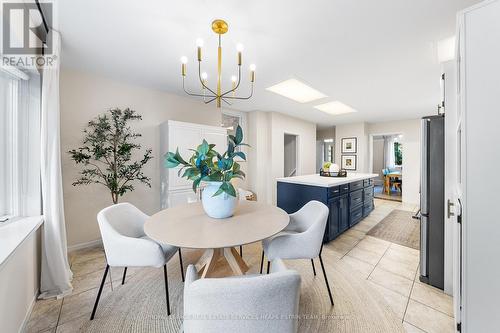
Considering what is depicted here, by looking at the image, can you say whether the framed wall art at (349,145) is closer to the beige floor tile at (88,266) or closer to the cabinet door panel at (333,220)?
the cabinet door panel at (333,220)

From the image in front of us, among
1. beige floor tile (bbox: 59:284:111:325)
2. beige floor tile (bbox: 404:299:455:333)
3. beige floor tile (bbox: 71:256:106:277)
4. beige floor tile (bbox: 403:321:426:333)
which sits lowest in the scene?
beige floor tile (bbox: 403:321:426:333)

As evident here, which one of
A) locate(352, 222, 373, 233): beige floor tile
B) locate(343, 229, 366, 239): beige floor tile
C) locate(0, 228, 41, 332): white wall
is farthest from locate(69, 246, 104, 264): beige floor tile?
locate(352, 222, 373, 233): beige floor tile

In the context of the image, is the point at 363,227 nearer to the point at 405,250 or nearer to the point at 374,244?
the point at 374,244

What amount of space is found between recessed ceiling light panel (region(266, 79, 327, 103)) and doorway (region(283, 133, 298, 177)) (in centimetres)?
203

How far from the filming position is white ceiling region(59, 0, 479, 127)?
1.52 meters

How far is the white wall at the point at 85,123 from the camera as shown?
8.33 feet

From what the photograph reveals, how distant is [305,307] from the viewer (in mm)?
1588

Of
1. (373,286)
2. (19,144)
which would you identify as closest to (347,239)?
(373,286)

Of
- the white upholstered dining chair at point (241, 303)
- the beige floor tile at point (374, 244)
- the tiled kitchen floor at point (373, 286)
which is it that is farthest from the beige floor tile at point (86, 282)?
the beige floor tile at point (374, 244)

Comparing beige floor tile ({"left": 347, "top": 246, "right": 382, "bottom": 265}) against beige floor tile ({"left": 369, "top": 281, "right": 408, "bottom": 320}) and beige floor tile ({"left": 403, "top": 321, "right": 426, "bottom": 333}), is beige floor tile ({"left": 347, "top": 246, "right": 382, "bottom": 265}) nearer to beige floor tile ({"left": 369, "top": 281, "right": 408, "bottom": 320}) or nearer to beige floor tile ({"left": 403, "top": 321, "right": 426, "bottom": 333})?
beige floor tile ({"left": 369, "top": 281, "right": 408, "bottom": 320})

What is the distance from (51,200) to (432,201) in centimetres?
360

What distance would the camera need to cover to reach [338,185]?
284 centimetres

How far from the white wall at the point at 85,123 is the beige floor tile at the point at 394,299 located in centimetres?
326

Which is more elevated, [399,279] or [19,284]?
[19,284]
